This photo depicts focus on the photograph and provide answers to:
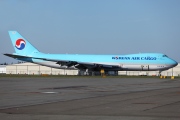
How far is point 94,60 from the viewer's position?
76500mm

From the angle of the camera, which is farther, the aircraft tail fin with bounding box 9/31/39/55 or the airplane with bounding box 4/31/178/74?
the aircraft tail fin with bounding box 9/31/39/55

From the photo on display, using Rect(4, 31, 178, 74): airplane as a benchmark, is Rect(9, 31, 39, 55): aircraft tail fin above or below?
above

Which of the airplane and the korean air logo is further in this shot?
the korean air logo

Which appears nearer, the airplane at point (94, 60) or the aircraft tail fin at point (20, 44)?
the airplane at point (94, 60)

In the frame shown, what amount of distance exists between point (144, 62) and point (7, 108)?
2313 inches

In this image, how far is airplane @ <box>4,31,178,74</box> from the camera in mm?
72000

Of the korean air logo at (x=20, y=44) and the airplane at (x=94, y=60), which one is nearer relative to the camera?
the airplane at (x=94, y=60)

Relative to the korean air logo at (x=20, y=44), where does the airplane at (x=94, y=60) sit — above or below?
below

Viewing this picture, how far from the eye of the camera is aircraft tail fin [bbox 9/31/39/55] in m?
80.0

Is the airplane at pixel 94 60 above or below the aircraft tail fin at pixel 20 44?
below

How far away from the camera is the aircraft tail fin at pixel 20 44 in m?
80.0

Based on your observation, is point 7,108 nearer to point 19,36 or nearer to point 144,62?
point 144,62

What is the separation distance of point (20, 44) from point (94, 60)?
55.0 ft

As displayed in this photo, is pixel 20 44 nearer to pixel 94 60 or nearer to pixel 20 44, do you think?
pixel 20 44
